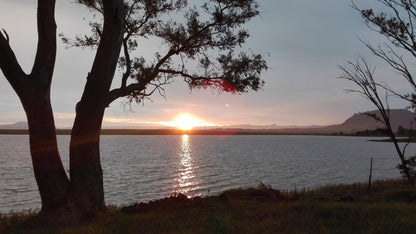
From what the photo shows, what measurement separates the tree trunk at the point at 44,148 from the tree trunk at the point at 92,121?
0.45 metres

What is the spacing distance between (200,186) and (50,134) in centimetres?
2159

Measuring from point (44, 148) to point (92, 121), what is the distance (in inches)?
59.1

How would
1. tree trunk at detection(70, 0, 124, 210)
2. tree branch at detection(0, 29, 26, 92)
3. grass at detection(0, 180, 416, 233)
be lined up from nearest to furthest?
1. grass at detection(0, 180, 416, 233)
2. tree branch at detection(0, 29, 26, 92)
3. tree trunk at detection(70, 0, 124, 210)

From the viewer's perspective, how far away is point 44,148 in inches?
388

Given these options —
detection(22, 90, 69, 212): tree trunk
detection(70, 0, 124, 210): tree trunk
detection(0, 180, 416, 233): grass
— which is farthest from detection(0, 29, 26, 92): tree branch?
detection(0, 180, 416, 233): grass

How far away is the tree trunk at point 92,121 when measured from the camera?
33.0ft

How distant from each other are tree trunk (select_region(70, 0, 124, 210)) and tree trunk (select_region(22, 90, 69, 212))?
450 millimetres

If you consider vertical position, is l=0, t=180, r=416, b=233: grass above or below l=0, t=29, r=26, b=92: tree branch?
below

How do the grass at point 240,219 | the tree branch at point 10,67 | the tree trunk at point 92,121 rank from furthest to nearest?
the tree trunk at point 92,121
the tree branch at point 10,67
the grass at point 240,219

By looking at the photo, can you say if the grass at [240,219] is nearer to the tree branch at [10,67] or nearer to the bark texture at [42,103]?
the bark texture at [42,103]

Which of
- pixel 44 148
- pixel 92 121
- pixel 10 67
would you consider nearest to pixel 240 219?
pixel 92 121

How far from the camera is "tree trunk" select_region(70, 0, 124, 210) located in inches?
396

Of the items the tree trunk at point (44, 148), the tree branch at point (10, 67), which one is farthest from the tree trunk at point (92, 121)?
the tree branch at point (10, 67)

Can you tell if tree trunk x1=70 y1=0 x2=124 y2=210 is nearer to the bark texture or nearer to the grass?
the bark texture
